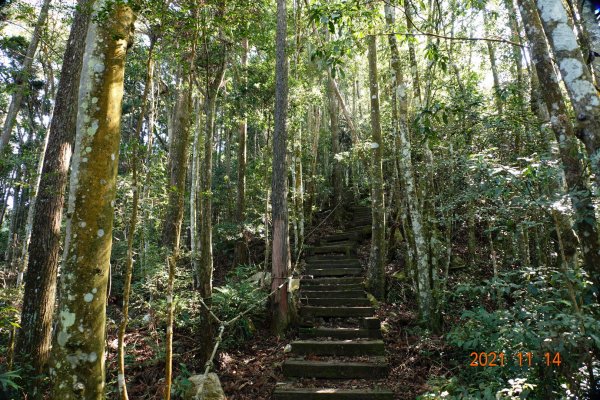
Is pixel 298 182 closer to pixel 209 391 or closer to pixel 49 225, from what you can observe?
pixel 49 225

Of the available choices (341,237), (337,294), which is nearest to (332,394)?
(337,294)

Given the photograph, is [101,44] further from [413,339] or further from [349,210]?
[349,210]

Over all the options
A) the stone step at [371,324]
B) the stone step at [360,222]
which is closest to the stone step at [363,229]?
the stone step at [360,222]

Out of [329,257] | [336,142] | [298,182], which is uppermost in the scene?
[336,142]

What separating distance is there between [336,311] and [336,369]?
74.4 inches

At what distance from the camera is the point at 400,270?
9.19 m

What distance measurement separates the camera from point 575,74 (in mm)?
2820

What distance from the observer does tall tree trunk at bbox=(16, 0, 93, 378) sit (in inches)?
203

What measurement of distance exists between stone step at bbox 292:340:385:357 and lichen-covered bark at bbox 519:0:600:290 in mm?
3430

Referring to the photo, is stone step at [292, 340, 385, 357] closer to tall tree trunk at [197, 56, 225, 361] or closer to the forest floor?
the forest floor

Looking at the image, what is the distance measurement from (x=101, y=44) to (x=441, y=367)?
588cm

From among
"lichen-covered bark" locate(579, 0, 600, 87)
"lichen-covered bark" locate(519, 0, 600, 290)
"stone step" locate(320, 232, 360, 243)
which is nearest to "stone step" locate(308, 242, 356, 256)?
"stone step" locate(320, 232, 360, 243)

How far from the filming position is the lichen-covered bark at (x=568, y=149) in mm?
2867

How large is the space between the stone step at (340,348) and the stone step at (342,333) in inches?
12.3
